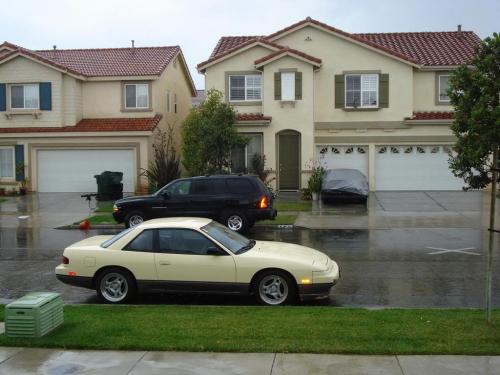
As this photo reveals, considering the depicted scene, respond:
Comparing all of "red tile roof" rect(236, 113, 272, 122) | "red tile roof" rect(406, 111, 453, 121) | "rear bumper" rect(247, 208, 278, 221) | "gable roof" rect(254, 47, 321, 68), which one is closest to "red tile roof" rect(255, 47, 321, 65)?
"gable roof" rect(254, 47, 321, 68)

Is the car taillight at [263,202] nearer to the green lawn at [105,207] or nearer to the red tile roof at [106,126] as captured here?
the green lawn at [105,207]

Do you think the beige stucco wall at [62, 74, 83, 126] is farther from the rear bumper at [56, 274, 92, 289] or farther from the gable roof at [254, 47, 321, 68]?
the rear bumper at [56, 274, 92, 289]

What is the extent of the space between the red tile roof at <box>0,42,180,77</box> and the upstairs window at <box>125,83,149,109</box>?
647 millimetres

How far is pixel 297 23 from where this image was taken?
30.9 meters

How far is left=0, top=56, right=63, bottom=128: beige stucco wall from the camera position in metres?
30.6

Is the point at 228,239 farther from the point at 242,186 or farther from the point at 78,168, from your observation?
the point at 78,168

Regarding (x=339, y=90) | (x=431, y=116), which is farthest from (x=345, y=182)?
(x=431, y=116)

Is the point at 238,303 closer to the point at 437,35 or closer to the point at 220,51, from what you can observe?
the point at 220,51

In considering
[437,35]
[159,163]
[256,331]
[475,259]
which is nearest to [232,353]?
[256,331]

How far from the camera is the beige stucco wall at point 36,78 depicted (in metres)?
30.6

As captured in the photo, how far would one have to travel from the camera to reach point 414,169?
1192 inches

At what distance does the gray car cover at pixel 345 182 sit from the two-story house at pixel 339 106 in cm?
317

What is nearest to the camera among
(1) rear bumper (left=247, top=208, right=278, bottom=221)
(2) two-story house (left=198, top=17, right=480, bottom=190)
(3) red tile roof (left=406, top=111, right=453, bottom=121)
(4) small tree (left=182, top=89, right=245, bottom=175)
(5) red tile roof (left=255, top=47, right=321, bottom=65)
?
(1) rear bumper (left=247, top=208, right=278, bottom=221)

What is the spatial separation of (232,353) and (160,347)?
850 mm
